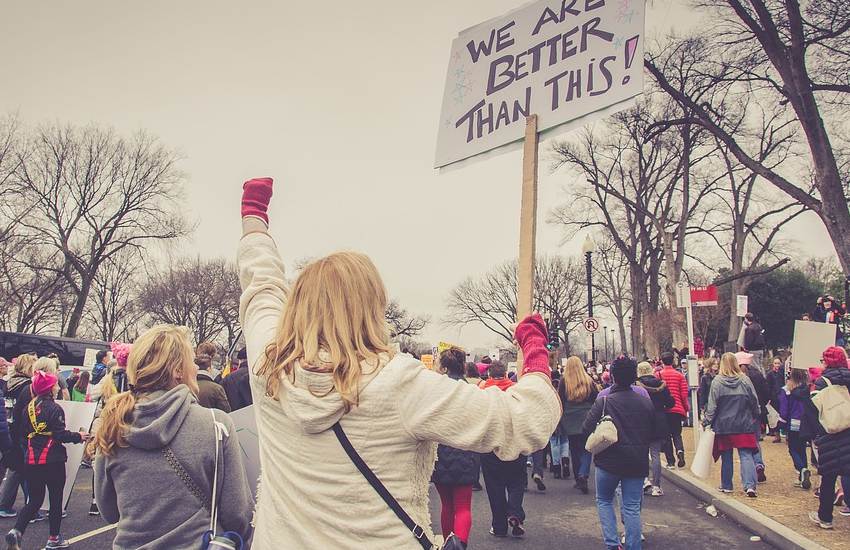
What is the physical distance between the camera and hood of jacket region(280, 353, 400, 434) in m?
1.66

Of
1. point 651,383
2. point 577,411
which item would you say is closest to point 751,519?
point 651,383

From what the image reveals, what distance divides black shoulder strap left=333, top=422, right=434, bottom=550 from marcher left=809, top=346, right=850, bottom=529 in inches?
265

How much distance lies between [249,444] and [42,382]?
144 inches

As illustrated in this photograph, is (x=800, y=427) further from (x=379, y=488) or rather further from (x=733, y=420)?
(x=379, y=488)

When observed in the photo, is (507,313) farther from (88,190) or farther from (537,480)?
(537,480)

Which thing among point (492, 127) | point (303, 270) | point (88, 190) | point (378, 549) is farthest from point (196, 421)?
point (88, 190)

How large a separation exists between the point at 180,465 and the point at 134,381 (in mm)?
461

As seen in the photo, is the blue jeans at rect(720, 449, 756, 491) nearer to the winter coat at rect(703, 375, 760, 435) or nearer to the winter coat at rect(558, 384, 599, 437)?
the winter coat at rect(703, 375, 760, 435)

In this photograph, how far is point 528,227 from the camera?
8.61 ft

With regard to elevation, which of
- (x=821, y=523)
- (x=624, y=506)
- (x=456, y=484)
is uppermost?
(x=456, y=484)

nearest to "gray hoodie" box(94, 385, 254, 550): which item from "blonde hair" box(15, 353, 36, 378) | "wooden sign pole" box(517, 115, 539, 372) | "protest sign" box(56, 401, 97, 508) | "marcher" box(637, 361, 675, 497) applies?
"wooden sign pole" box(517, 115, 539, 372)

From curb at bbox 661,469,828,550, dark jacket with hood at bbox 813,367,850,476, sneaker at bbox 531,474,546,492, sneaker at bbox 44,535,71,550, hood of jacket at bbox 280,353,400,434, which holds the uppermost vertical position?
hood of jacket at bbox 280,353,400,434

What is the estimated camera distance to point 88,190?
32219 millimetres

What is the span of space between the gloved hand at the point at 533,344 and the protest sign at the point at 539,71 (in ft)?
4.57
